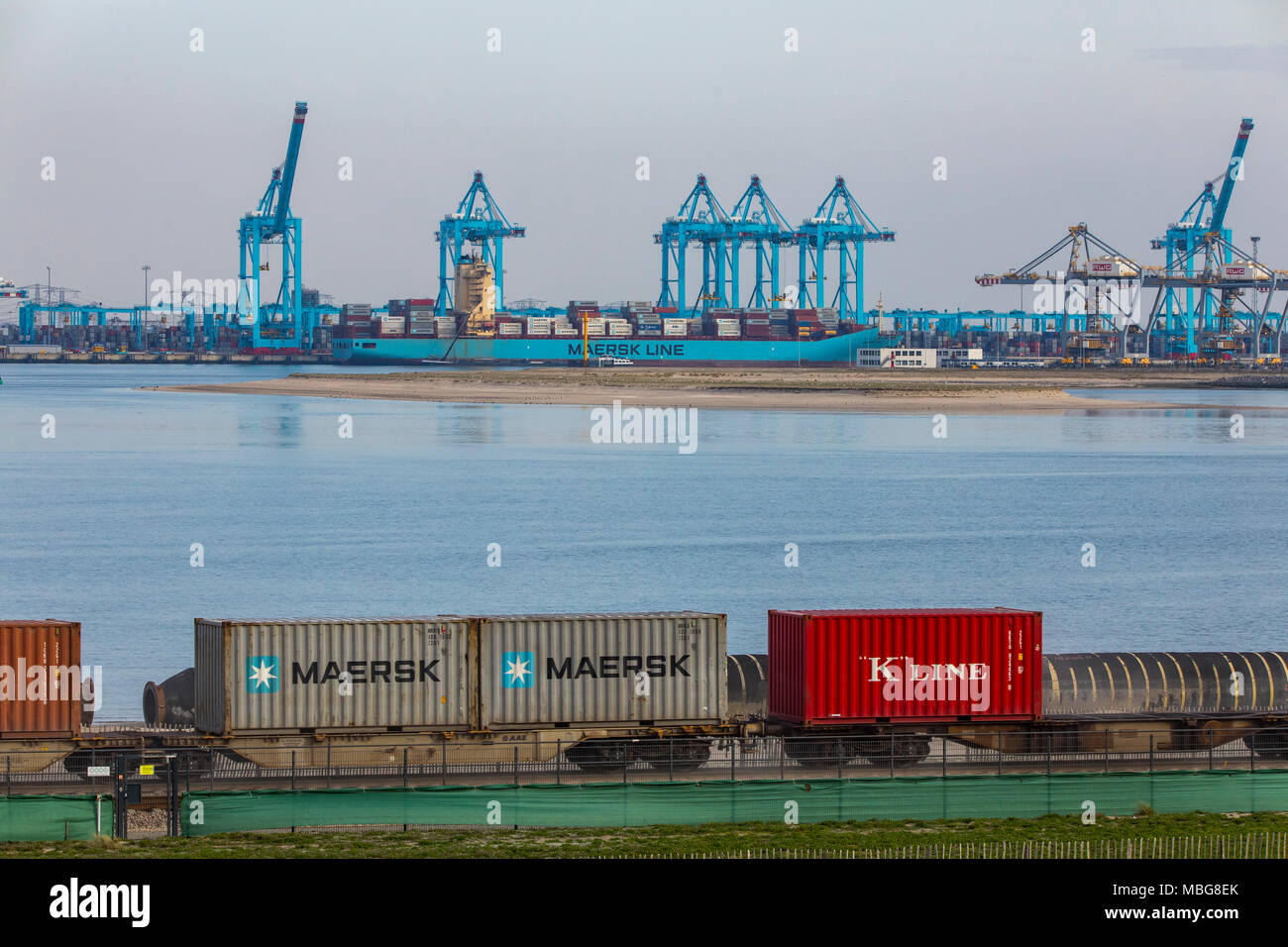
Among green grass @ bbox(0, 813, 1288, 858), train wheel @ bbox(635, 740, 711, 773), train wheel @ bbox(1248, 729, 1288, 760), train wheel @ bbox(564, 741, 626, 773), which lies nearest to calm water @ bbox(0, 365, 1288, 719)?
train wheel @ bbox(564, 741, 626, 773)

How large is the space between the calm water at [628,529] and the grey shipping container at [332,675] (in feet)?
40.5

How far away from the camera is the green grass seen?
2233 centimetres

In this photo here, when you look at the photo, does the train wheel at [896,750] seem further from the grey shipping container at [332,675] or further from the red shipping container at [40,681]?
the red shipping container at [40,681]

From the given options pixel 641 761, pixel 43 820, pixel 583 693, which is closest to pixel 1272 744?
pixel 641 761

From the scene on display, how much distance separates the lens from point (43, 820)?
902 inches

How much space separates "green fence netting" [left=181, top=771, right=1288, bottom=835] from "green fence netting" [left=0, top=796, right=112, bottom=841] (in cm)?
143

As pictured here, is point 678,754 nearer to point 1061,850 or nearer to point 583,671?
point 583,671

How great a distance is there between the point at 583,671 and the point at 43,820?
9.69m

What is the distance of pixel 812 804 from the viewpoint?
24.5 meters

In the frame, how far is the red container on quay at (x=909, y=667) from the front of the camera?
94.8 feet

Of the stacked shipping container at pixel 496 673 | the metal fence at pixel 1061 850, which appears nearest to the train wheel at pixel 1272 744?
the metal fence at pixel 1061 850

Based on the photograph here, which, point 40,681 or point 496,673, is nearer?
point 40,681

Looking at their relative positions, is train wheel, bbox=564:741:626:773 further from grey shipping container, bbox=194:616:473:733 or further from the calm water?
the calm water

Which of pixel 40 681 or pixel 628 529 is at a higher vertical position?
pixel 40 681
